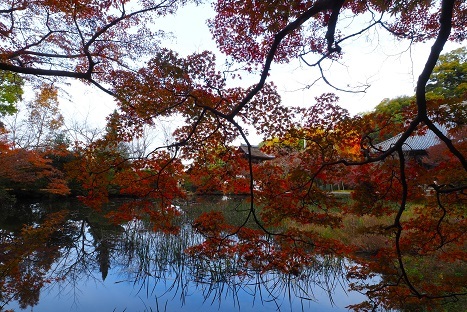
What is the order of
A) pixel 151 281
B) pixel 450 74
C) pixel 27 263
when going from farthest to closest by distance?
1. pixel 450 74
2. pixel 27 263
3. pixel 151 281

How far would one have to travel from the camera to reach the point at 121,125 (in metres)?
4.19

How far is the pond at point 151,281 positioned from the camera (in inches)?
175

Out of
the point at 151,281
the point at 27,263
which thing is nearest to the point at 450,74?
the point at 151,281

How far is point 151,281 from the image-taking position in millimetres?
5113

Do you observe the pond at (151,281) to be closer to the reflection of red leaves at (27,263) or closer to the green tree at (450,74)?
the reflection of red leaves at (27,263)

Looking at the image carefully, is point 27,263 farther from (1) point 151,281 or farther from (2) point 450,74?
(2) point 450,74

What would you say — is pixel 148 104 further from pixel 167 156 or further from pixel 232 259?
pixel 232 259

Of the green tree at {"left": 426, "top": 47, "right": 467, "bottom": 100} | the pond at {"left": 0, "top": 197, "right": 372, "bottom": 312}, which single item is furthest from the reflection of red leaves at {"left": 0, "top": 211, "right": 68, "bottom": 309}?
the green tree at {"left": 426, "top": 47, "right": 467, "bottom": 100}

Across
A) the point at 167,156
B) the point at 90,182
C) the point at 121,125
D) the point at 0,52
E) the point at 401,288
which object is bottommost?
the point at 401,288

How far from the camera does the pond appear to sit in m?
4.44

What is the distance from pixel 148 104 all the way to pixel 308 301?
3631mm

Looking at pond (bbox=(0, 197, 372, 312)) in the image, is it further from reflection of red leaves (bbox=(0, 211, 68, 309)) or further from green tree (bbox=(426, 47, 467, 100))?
green tree (bbox=(426, 47, 467, 100))

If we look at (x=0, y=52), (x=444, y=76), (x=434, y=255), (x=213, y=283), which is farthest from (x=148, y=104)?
(x=444, y=76)

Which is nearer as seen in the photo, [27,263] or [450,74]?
[27,263]
